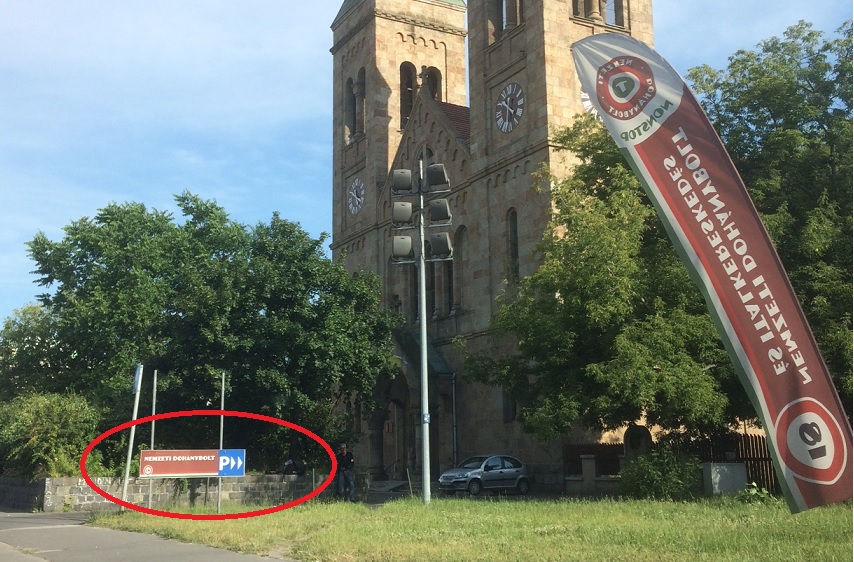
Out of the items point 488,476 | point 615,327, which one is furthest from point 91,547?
point 488,476

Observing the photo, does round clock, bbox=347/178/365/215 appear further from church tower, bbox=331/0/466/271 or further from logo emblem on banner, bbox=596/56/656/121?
logo emblem on banner, bbox=596/56/656/121

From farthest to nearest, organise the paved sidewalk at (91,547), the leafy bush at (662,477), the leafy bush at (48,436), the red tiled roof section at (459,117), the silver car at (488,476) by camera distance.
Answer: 1. the red tiled roof section at (459,117)
2. the silver car at (488,476)
3. the leafy bush at (48,436)
4. the leafy bush at (662,477)
5. the paved sidewalk at (91,547)

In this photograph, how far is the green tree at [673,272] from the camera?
2289 cm

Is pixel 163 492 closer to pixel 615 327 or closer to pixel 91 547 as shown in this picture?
pixel 91 547

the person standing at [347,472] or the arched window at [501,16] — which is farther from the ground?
the arched window at [501,16]

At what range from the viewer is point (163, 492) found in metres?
23.5

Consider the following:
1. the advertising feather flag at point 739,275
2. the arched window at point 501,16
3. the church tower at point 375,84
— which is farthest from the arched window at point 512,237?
the advertising feather flag at point 739,275

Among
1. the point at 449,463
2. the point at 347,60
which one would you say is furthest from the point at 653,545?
the point at 347,60

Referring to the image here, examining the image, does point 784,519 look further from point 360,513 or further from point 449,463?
point 449,463

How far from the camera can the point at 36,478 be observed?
24.8m

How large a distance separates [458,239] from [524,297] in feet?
46.2

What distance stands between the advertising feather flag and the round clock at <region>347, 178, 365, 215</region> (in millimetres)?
36855

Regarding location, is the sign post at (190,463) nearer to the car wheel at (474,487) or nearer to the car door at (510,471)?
the car wheel at (474,487)

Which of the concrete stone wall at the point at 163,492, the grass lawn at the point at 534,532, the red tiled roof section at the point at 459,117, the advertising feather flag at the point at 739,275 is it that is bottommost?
the grass lawn at the point at 534,532
